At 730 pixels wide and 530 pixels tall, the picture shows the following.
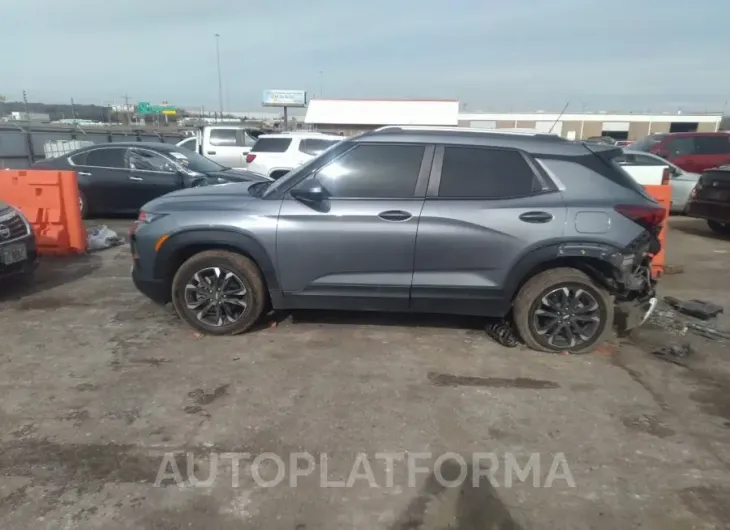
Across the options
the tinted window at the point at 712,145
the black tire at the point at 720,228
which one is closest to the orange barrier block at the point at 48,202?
the black tire at the point at 720,228

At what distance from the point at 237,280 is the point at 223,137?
1237cm

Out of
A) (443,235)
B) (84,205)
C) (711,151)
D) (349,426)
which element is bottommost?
(349,426)

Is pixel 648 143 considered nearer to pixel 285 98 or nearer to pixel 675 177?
pixel 675 177

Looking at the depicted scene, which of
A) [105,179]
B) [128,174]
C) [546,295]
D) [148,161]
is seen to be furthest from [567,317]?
[105,179]

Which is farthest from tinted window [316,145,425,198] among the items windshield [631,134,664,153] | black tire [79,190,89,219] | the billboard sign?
the billboard sign

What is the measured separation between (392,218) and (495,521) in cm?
243

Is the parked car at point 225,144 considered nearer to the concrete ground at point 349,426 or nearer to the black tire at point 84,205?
the black tire at point 84,205

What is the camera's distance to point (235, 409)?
11.7 feet

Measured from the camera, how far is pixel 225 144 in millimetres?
15906

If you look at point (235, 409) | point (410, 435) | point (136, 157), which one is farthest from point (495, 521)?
point (136, 157)

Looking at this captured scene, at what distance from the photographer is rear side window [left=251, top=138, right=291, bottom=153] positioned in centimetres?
1366

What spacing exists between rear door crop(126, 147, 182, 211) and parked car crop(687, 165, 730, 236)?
948cm

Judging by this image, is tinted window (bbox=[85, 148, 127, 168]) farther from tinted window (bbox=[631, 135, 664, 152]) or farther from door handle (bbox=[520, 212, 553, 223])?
tinted window (bbox=[631, 135, 664, 152])

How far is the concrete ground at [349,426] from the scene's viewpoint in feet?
8.79
